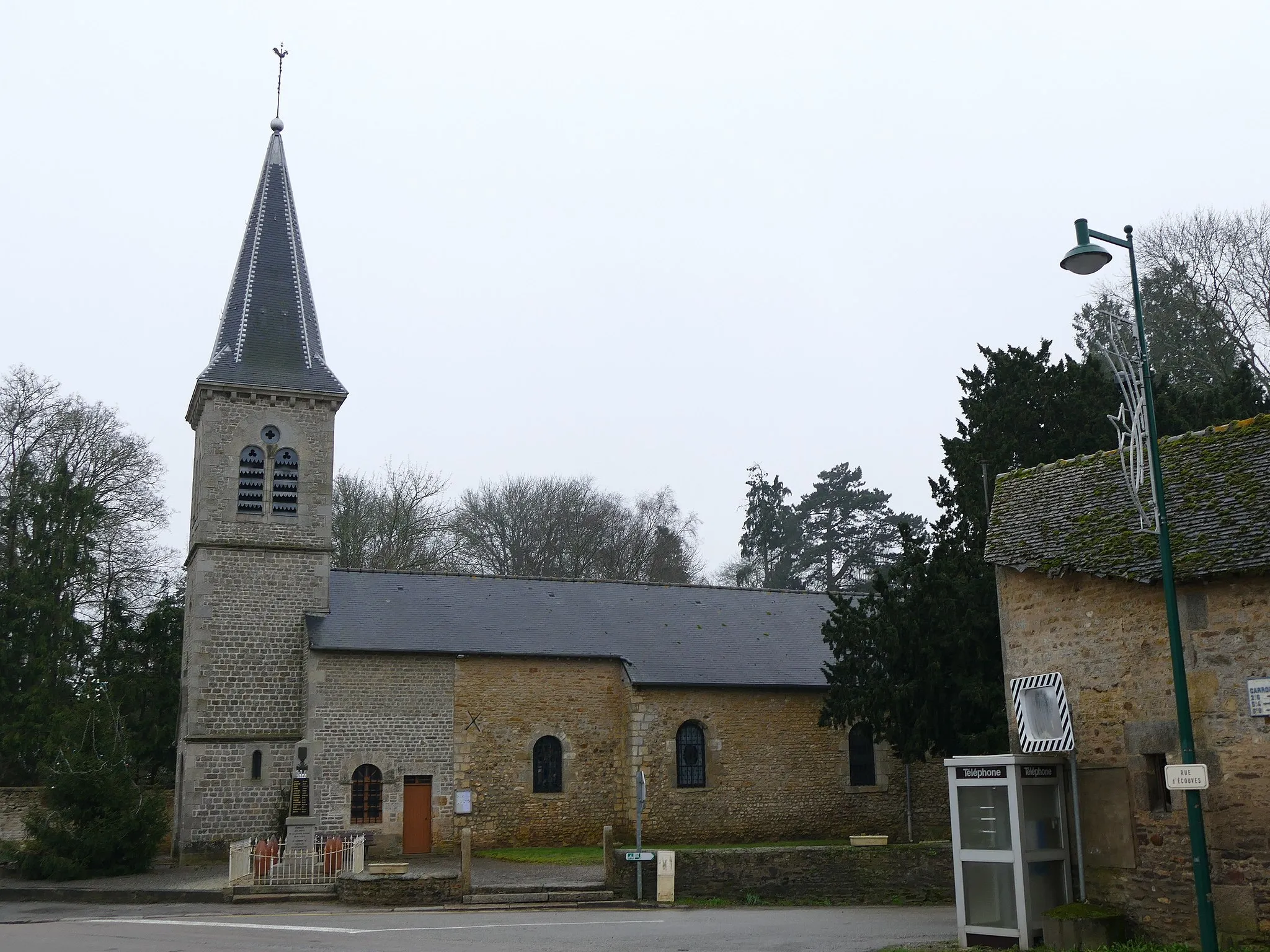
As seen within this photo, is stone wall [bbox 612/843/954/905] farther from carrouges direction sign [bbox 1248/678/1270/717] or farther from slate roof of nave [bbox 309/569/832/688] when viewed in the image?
carrouges direction sign [bbox 1248/678/1270/717]

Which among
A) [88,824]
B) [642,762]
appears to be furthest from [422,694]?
[88,824]

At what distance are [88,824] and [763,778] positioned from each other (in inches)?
551

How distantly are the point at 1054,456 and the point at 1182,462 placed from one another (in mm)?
5975

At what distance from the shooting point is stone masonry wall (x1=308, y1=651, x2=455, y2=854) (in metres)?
23.5

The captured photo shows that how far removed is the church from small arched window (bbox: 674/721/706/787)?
0.05 meters

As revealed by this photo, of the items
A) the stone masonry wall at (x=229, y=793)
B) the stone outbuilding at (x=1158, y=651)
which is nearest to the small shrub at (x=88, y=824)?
the stone masonry wall at (x=229, y=793)

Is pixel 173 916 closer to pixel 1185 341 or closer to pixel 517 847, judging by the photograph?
pixel 517 847

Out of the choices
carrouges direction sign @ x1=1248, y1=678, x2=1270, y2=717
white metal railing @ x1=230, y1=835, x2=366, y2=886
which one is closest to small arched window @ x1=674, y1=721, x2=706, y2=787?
white metal railing @ x1=230, y1=835, x2=366, y2=886

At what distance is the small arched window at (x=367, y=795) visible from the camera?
77.4 feet

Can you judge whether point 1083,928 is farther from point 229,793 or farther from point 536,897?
point 229,793

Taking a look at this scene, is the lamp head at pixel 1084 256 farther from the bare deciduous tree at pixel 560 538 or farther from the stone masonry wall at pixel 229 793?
the bare deciduous tree at pixel 560 538

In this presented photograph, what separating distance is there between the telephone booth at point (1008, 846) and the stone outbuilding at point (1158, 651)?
36 cm

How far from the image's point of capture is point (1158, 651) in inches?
472

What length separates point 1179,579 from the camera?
11703mm
